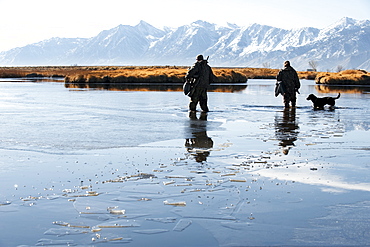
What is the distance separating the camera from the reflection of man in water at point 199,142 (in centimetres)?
1194

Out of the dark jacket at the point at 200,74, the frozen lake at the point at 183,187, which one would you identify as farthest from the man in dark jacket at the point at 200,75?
the frozen lake at the point at 183,187

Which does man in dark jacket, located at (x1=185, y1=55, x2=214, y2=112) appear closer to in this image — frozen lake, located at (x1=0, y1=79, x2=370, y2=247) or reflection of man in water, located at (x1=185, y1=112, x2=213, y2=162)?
reflection of man in water, located at (x1=185, y1=112, x2=213, y2=162)

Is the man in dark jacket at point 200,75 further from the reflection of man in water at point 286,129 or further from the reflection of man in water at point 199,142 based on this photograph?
the reflection of man in water at point 286,129

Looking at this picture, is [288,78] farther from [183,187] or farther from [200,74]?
[183,187]

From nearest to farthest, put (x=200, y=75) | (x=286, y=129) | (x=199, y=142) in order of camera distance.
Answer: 1. (x=199, y=142)
2. (x=286, y=129)
3. (x=200, y=75)

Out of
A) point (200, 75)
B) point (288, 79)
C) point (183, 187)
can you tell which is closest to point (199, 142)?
point (183, 187)

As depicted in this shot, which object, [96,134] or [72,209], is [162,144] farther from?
[72,209]

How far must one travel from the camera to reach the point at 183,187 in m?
8.73

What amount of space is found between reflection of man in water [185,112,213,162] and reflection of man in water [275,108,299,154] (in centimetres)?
186

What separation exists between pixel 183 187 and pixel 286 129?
896 cm

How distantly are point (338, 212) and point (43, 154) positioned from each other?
22.7ft

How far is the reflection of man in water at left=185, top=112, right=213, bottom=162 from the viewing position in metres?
11.9

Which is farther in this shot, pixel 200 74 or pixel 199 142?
pixel 200 74

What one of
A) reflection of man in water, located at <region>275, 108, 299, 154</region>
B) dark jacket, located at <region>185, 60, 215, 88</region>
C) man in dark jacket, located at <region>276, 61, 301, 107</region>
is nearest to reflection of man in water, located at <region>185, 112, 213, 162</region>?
reflection of man in water, located at <region>275, 108, 299, 154</region>
